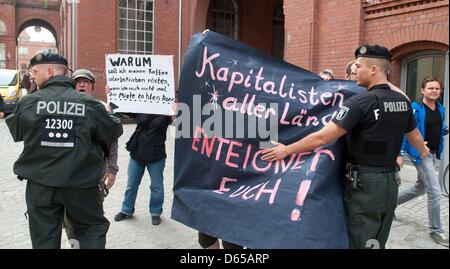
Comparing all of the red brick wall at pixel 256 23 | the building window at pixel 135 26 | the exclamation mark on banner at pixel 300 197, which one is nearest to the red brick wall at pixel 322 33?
the exclamation mark on banner at pixel 300 197

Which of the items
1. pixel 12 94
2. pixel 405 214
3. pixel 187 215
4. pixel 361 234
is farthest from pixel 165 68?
pixel 12 94

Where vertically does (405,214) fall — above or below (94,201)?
below

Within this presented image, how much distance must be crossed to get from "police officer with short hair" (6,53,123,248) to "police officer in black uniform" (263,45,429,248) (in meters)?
1.46

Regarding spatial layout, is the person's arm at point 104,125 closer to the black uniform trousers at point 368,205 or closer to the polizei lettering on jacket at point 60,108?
the polizei lettering on jacket at point 60,108

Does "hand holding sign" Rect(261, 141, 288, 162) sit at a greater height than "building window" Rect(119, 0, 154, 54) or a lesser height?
lesser

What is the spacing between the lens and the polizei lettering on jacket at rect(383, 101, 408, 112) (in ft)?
10.0

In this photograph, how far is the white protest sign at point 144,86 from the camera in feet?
16.5

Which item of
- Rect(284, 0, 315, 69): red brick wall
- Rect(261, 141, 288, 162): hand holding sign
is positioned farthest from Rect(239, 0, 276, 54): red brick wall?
Rect(261, 141, 288, 162): hand holding sign

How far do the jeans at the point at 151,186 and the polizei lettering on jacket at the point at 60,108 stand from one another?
2.43 metres

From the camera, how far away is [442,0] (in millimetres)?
6859

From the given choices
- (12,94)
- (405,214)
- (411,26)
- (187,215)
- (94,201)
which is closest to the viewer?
(94,201)

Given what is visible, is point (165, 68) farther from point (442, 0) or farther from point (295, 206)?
A: point (442, 0)

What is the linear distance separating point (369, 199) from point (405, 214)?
132 inches

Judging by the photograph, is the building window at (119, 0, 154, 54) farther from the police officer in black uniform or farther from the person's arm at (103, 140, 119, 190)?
the police officer in black uniform
